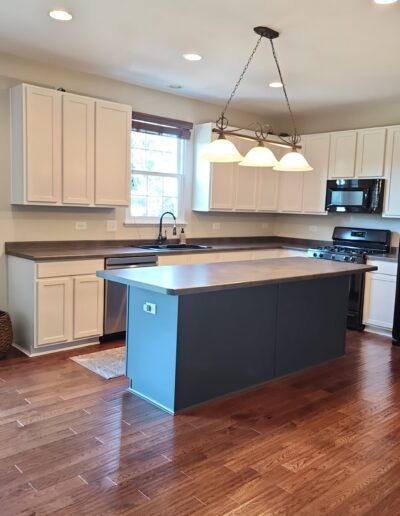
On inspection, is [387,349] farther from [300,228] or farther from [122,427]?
[122,427]

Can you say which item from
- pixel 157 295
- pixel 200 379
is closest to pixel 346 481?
pixel 200 379

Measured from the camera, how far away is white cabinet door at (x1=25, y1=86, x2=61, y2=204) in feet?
13.1

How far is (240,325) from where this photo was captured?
3.32 m

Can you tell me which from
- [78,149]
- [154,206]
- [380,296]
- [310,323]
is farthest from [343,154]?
[78,149]

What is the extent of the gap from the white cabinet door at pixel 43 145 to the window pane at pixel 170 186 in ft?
5.08

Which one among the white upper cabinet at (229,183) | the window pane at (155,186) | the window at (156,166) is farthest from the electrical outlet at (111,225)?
the white upper cabinet at (229,183)

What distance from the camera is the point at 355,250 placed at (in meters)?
5.48

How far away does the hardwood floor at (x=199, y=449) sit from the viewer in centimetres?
211

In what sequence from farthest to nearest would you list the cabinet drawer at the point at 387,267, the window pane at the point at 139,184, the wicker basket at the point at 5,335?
the window pane at the point at 139,184
the cabinet drawer at the point at 387,267
the wicker basket at the point at 5,335

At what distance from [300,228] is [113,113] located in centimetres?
320

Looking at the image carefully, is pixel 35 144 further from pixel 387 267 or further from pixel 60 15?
pixel 387 267

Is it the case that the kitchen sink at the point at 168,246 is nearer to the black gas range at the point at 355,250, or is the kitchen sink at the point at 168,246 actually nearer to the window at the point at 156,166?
the window at the point at 156,166

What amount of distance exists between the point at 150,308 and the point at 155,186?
2.57 meters

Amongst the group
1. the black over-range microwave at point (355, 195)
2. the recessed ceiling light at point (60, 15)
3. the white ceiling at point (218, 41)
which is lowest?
the black over-range microwave at point (355, 195)
